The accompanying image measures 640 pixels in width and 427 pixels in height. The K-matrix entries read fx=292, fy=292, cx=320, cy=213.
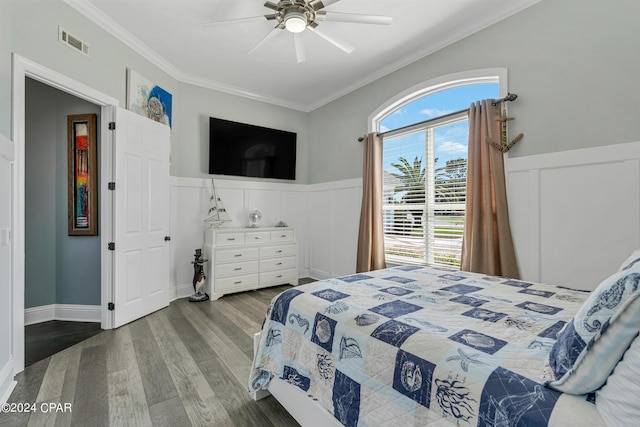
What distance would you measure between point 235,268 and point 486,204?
3024 mm

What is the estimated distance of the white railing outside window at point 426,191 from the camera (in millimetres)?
3064

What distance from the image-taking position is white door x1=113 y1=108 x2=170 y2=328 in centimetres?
290

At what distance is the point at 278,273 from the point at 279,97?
276 centimetres

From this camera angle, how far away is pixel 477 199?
2660mm

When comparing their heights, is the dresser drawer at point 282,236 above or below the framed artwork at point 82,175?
below

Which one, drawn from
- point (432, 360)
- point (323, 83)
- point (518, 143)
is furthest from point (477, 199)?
point (323, 83)

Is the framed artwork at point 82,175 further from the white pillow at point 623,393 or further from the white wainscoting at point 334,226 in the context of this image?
the white pillow at point 623,393

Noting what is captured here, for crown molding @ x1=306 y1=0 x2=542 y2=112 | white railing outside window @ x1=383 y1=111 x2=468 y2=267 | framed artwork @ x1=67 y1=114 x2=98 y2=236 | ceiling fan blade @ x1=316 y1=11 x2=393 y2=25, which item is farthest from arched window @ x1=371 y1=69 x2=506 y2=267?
framed artwork @ x1=67 y1=114 x2=98 y2=236

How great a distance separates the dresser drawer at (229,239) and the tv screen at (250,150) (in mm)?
930

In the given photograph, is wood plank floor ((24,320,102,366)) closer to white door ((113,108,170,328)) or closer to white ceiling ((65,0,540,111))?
white door ((113,108,170,328))

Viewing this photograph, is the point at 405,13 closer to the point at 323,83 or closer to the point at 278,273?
the point at 323,83

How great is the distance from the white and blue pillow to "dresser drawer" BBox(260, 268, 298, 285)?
3646 mm

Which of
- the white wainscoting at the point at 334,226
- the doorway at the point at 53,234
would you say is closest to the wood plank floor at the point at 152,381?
the doorway at the point at 53,234

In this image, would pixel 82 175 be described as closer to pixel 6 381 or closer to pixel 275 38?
pixel 6 381
